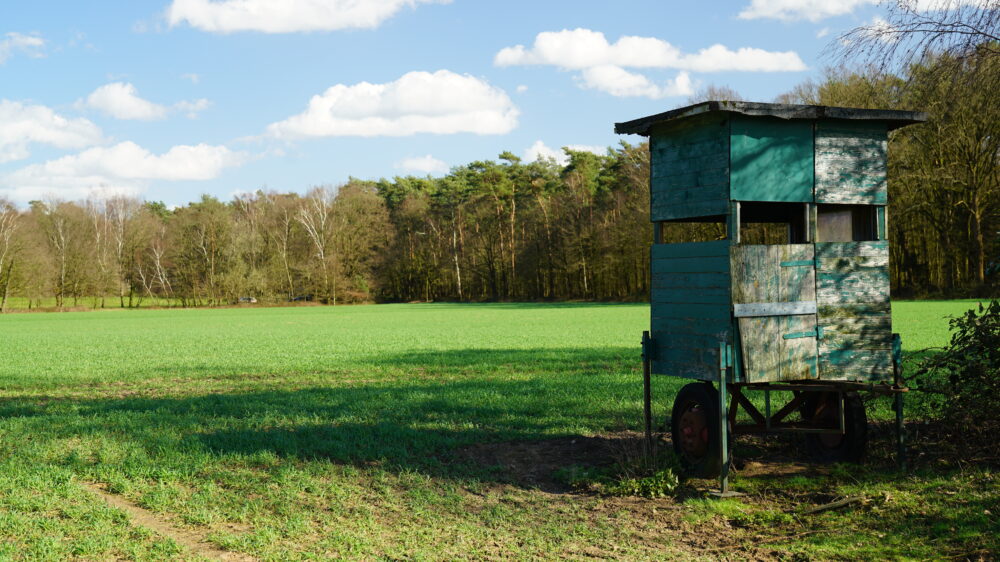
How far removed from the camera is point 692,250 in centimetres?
831

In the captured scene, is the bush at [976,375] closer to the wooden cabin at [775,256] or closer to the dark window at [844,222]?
the wooden cabin at [775,256]

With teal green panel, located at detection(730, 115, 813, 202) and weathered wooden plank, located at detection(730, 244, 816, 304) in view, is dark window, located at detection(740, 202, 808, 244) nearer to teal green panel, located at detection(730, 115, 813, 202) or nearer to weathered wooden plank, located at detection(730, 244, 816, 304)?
teal green panel, located at detection(730, 115, 813, 202)

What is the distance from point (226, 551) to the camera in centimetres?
645

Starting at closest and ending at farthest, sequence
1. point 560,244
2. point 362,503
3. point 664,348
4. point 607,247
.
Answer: point 362,503
point 664,348
point 607,247
point 560,244

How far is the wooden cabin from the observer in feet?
25.7

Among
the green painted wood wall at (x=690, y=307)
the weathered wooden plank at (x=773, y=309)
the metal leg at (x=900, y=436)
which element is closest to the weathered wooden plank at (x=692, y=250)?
the green painted wood wall at (x=690, y=307)

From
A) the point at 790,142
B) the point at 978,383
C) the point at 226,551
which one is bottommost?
the point at 226,551

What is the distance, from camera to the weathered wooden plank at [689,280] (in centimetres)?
785

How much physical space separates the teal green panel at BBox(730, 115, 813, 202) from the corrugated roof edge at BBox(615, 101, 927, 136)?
0.17m

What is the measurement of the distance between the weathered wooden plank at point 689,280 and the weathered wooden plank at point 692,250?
151 millimetres

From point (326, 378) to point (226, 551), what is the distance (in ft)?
42.1

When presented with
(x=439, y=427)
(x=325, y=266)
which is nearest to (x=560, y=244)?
(x=325, y=266)

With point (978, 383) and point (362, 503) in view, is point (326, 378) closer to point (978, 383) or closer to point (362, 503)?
point (362, 503)

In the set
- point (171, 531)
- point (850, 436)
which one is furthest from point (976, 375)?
point (171, 531)
